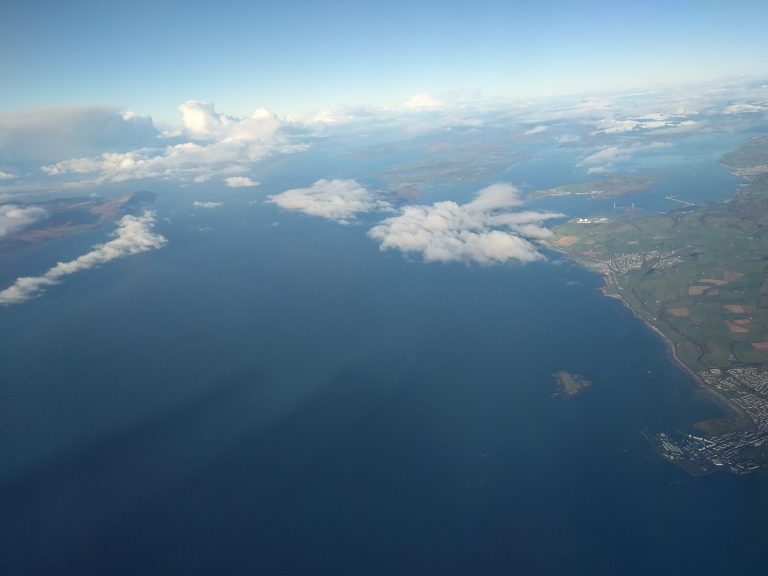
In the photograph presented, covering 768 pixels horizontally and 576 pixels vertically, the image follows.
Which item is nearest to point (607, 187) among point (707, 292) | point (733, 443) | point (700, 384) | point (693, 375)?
point (707, 292)

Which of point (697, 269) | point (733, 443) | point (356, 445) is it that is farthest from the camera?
point (697, 269)

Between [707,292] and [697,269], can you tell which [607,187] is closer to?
[697,269]

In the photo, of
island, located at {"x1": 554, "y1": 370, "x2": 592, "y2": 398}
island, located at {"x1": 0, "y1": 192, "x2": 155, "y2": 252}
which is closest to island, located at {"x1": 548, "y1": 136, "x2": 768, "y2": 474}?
island, located at {"x1": 554, "y1": 370, "x2": 592, "y2": 398}

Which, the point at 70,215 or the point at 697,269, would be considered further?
the point at 70,215

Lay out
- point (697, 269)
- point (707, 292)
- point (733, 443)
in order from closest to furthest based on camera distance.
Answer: point (733, 443) < point (707, 292) < point (697, 269)

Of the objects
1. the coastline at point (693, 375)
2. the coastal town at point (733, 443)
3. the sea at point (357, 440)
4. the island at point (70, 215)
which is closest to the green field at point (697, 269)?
the coastline at point (693, 375)

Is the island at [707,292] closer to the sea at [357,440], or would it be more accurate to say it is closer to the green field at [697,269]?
the green field at [697,269]
